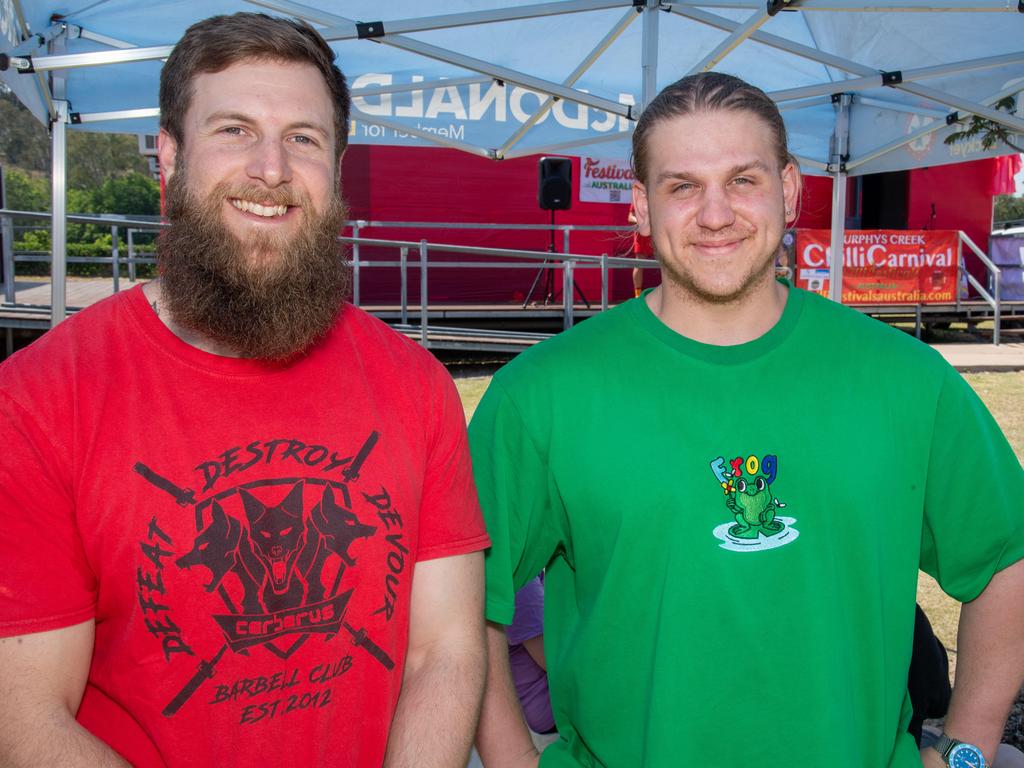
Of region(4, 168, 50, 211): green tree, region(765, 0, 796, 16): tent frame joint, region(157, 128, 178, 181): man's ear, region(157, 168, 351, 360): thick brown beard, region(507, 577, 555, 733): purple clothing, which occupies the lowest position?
region(507, 577, 555, 733): purple clothing

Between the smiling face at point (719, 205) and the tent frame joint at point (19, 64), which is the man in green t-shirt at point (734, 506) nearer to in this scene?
the smiling face at point (719, 205)

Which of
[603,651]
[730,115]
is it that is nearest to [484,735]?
[603,651]

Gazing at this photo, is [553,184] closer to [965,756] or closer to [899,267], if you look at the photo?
[899,267]

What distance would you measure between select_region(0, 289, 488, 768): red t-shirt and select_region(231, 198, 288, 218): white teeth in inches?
9.8

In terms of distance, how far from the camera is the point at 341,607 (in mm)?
1560

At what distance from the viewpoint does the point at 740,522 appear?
167cm

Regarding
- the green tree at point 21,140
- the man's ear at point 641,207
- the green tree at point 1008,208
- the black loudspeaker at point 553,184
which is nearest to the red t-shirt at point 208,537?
the man's ear at point 641,207

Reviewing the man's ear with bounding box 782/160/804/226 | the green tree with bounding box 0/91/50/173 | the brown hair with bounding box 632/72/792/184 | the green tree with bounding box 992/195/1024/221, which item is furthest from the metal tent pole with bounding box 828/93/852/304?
the green tree with bounding box 0/91/50/173

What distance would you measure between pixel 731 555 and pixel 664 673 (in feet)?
0.83

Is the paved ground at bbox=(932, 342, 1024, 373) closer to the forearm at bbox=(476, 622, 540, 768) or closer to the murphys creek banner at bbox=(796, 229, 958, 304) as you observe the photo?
the murphys creek banner at bbox=(796, 229, 958, 304)

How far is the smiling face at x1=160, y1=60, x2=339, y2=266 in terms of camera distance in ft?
5.28

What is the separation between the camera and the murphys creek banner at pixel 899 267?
522 inches

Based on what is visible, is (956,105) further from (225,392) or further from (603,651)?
(225,392)

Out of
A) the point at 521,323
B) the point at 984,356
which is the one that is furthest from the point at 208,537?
the point at 984,356
